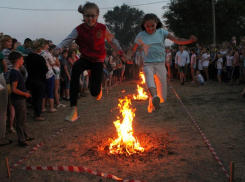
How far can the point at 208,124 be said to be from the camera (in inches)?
269

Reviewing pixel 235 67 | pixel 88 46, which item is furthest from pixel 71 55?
pixel 235 67

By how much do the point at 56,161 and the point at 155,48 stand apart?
302cm

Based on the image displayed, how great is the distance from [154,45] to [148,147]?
2.14 m

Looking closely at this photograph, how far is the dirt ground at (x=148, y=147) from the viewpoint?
159 inches

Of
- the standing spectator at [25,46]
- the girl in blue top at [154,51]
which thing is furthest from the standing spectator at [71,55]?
the girl in blue top at [154,51]

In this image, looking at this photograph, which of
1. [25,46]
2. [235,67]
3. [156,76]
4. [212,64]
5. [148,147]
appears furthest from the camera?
[212,64]

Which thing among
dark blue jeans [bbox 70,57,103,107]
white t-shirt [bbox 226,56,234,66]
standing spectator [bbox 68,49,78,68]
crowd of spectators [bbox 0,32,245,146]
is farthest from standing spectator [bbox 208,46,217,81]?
dark blue jeans [bbox 70,57,103,107]

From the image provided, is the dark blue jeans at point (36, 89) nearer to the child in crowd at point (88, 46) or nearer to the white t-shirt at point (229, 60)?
the child in crowd at point (88, 46)

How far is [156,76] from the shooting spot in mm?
5680

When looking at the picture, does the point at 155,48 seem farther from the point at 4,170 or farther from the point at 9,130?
the point at 9,130

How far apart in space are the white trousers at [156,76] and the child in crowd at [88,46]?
1.08 m

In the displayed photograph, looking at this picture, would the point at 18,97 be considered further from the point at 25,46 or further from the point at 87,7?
the point at 25,46

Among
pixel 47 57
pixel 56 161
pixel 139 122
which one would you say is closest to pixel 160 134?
pixel 139 122

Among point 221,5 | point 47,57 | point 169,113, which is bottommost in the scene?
point 169,113
